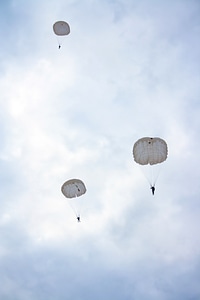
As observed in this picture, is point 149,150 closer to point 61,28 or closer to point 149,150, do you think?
point 149,150

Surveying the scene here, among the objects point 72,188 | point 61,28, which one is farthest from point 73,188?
point 61,28

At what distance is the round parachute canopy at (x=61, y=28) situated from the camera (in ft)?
189

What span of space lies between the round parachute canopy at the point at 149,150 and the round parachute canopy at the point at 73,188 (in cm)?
858

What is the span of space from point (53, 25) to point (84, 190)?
25.9m

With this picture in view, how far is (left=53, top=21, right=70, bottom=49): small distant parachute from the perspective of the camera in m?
57.5

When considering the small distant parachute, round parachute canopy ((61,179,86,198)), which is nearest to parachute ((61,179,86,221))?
round parachute canopy ((61,179,86,198))

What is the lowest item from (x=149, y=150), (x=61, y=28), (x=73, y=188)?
(x=73, y=188)

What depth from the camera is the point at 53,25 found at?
58.3 metres

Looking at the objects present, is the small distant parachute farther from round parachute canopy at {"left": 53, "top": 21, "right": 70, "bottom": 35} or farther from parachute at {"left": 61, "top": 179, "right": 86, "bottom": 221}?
parachute at {"left": 61, "top": 179, "right": 86, "bottom": 221}

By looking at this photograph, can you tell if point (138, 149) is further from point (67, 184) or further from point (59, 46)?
point (59, 46)

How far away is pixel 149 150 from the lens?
44.3m

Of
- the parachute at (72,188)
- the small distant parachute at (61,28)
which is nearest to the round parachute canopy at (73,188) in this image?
the parachute at (72,188)

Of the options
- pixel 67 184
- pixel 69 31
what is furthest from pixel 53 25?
pixel 67 184

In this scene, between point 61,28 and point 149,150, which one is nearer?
point 149,150
